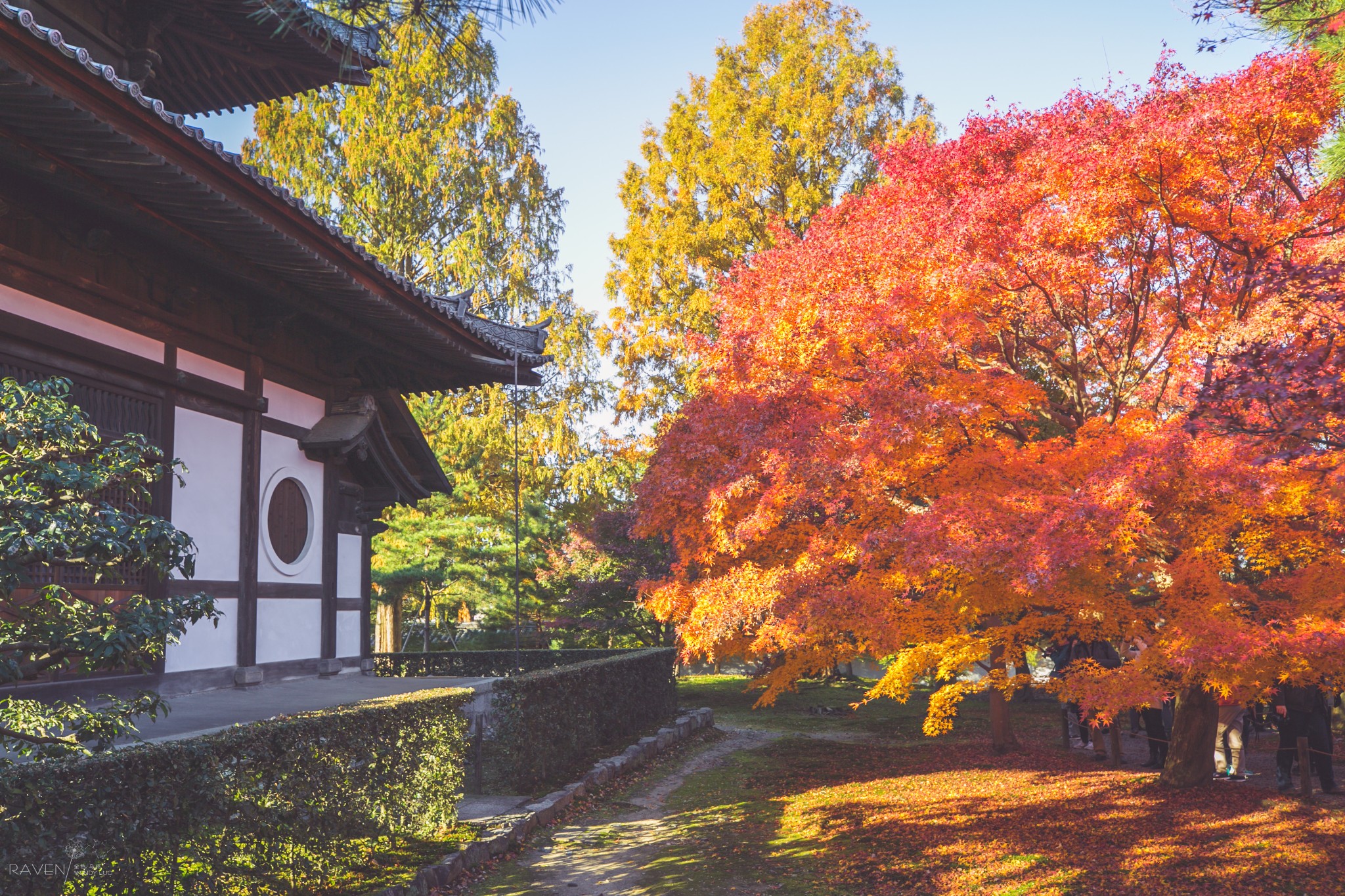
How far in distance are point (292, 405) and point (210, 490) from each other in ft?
5.05

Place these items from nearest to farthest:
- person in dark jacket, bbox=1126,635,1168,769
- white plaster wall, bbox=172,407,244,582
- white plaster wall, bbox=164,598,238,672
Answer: white plaster wall, bbox=164,598,238,672
white plaster wall, bbox=172,407,244,582
person in dark jacket, bbox=1126,635,1168,769

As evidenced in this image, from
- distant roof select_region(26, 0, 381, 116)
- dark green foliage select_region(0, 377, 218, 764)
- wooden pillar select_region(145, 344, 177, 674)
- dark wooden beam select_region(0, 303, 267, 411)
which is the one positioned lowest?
dark green foliage select_region(0, 377, 218, 764)

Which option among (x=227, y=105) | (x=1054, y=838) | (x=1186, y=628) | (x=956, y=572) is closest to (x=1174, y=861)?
(x=1054, y=838)

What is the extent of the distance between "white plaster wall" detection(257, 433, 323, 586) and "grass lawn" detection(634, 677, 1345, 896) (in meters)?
4.46

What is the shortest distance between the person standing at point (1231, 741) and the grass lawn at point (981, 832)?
20.6 inches

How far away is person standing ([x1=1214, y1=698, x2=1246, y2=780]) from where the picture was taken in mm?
9586

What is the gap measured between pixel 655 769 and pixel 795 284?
634 cm

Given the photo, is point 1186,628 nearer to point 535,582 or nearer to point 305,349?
point 305,349

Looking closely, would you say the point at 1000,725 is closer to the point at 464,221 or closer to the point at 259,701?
the point at 259,701

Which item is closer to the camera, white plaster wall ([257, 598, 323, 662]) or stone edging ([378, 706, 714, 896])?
stone edging ([378, 706, 714, 896])

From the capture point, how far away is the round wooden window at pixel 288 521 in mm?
8688

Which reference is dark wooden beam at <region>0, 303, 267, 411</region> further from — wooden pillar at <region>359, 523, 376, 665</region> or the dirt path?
the dirt path

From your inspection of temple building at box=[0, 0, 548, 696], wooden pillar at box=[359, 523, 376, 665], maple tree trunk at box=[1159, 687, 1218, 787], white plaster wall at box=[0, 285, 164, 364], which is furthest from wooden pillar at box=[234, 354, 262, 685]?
maple tree trunk at box=[1159, 687, 1218, 787]

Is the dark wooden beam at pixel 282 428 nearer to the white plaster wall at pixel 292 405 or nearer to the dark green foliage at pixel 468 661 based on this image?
the white plaster wall at pixel 292 405
